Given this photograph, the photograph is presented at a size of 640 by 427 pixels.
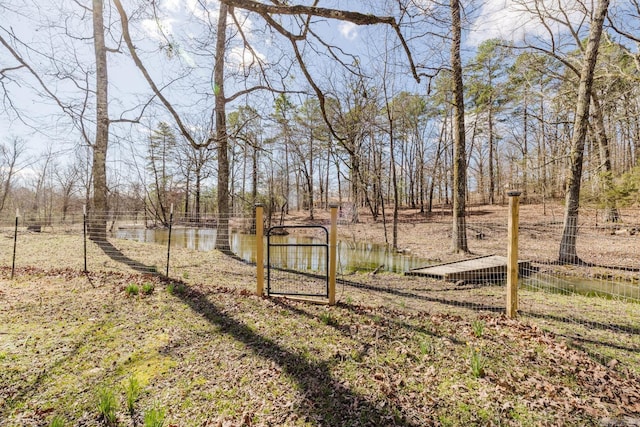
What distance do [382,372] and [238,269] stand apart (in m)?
4.63

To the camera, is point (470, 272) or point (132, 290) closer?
point (132, 290)

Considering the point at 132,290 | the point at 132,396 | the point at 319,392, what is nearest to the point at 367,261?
the point at 132,290

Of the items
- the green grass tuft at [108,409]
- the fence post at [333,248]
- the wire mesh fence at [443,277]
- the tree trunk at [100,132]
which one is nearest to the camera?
the green grass tuft at [108,409]

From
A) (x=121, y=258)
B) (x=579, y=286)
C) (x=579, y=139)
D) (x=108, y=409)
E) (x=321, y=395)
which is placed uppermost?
(x=579, y=139)

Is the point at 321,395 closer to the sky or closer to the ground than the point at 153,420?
closer to the ground

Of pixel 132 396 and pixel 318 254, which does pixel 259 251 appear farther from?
pixel 318 254

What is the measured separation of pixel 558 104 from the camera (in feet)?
37.4

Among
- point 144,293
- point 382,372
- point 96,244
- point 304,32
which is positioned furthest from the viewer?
point 96,244

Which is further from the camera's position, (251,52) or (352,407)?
(251,52)

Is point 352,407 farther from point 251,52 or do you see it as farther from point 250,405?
point 251,52

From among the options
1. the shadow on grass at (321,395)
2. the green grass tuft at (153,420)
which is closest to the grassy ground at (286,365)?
the shadow on grass at (321,395)

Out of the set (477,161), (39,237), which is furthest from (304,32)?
(477,161)

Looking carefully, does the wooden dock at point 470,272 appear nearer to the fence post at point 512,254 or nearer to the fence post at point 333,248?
the fence post at point 512,254

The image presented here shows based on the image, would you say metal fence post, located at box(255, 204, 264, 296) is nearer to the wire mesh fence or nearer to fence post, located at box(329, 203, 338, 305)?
the wire mesh fence
